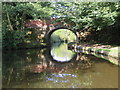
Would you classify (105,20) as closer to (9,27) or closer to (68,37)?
(9,27)

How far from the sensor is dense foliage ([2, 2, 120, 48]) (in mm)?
11438

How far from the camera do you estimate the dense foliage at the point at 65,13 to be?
11438mm

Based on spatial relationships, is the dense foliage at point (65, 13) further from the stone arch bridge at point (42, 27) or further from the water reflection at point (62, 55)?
the stone arch bridge at point (42, 27)

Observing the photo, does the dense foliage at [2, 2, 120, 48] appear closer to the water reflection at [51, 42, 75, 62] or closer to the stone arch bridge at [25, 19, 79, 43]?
the water reflection at [51, 42, 75, 62]

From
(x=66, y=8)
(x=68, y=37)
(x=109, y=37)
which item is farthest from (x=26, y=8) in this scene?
(x=68, y=37)

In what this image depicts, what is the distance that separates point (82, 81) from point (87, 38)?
17.2 m

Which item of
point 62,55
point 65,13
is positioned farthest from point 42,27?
point 62,55

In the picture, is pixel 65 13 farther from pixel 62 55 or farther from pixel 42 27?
pixel 42 27

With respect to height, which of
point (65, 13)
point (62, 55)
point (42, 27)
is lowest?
point (62, 55)

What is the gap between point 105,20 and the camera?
1152cm

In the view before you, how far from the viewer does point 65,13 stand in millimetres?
15164

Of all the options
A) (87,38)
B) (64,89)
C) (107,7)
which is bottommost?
(64,89)

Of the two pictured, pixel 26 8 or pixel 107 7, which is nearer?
pixel 107 7

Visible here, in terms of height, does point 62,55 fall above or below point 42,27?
below
